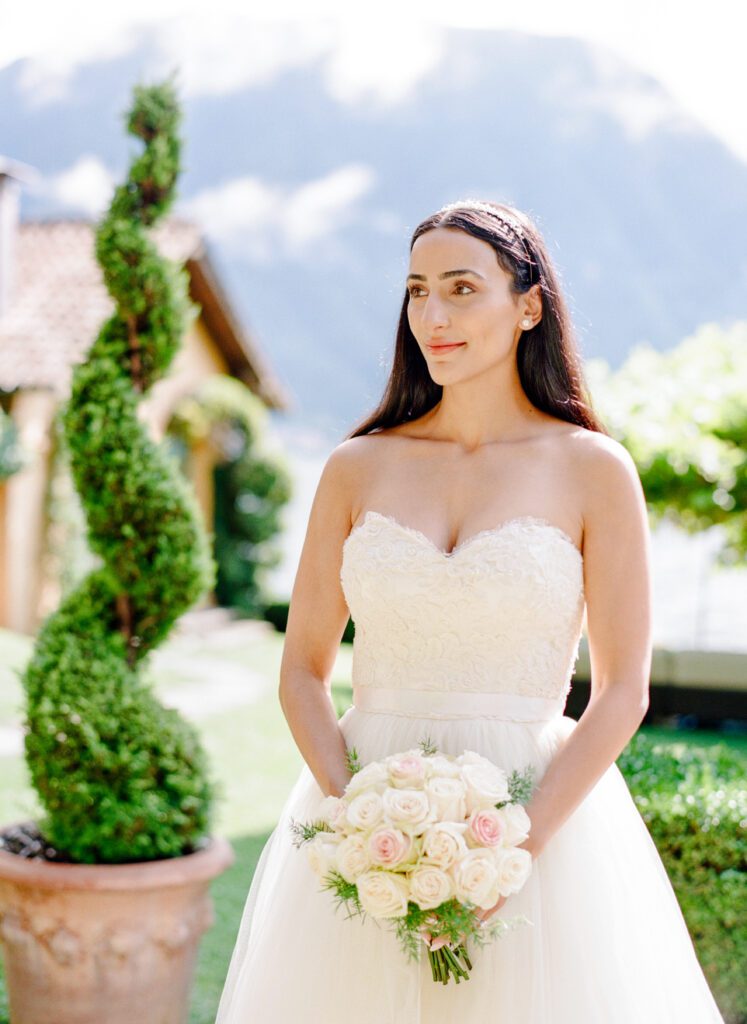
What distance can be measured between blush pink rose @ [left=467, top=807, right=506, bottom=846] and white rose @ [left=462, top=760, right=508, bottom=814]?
3 centimetres

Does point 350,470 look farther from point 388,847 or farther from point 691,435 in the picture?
point 691,435

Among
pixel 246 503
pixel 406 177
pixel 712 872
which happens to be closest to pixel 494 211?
pixel 712 872

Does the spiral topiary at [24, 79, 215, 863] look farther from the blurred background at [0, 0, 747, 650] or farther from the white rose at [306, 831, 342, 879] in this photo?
the blurred background at [0, 0, 747, 650]

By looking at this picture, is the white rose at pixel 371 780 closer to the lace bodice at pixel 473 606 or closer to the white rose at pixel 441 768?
the white rose at pixel 441 768

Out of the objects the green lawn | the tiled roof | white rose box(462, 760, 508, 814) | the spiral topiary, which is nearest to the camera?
white rose box(462, 760, 508, 814)

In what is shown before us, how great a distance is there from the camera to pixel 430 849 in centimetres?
184

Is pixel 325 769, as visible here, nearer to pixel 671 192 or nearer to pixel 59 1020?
pixel 59 1020

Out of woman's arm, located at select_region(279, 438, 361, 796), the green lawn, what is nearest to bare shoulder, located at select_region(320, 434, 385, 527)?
woman's arm, located at select_region(279, 438, 361, 796)

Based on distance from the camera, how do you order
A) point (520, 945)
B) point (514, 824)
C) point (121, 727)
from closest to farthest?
point (514, 824) → point (520, 945) → point (121, 727)

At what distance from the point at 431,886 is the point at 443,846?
0.07m

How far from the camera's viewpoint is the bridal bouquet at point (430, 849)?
6.04ft

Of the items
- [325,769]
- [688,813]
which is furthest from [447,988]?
[688,813]

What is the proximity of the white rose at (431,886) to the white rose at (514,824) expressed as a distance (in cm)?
13

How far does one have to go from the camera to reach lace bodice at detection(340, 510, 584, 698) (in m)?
2.27
